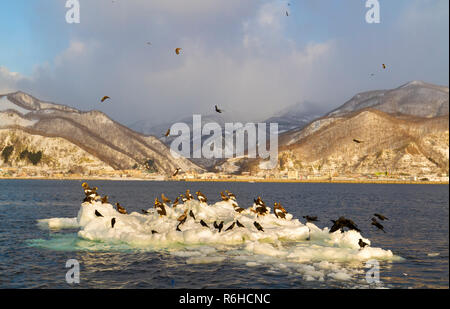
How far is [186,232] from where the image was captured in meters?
26.9

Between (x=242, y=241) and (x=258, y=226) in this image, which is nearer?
(x=258, y=226)

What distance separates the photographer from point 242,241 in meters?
27.2

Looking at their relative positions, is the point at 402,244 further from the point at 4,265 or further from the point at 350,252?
the point at 4,265

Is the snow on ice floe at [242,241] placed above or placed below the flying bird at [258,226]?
below

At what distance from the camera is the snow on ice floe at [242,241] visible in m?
21.1

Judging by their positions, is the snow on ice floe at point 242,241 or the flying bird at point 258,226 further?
the flying bird at point 258,226

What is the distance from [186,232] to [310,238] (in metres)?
9.89

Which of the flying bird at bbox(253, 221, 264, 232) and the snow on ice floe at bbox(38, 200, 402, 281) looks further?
the flying bird at bbox(253, 221, 264, 232)

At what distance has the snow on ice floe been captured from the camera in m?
21.1

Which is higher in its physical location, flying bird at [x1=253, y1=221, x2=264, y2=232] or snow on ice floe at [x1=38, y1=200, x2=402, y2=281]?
flying bird at [x1=253, y1=221, x2=264, y2=232]

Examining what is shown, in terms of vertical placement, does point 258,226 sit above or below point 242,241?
above
